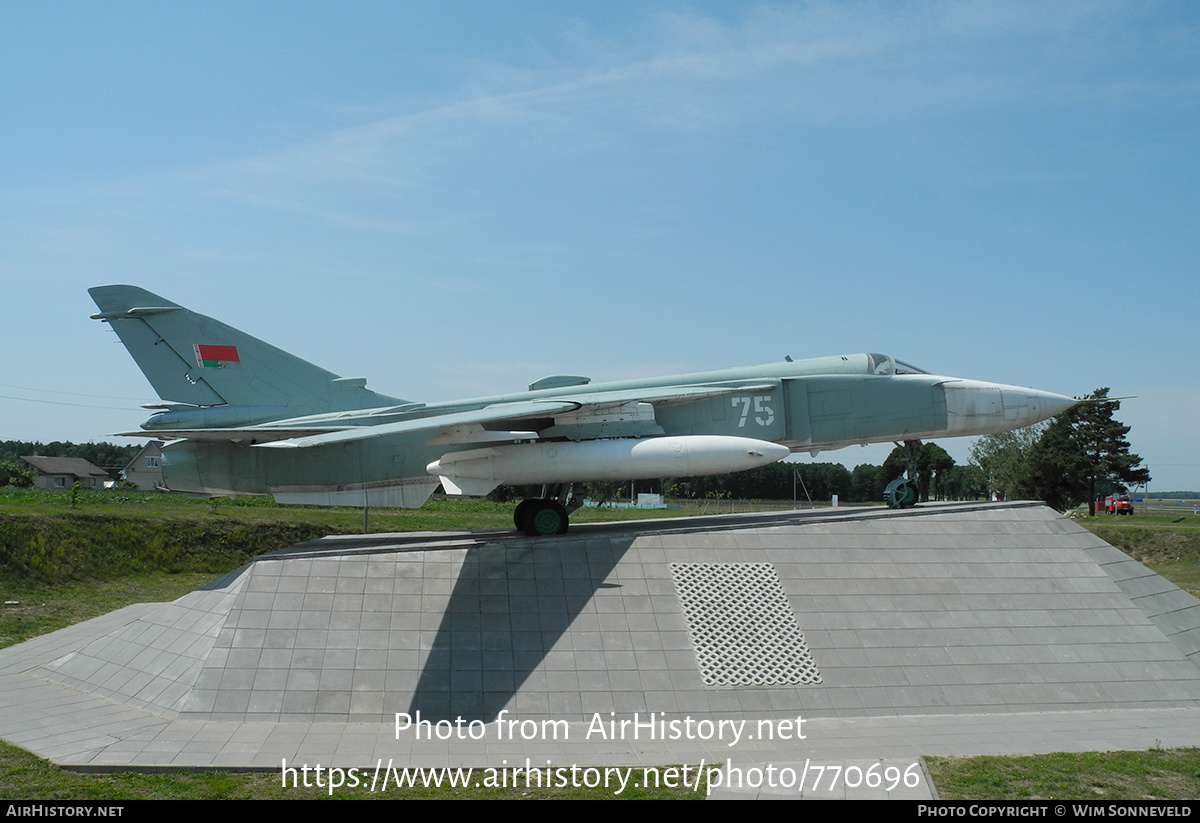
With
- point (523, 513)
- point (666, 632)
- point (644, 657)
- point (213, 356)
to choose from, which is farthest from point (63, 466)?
point (644, 657)

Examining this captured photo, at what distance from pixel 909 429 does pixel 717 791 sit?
1123cm

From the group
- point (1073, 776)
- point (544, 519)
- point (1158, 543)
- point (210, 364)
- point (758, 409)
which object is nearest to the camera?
point (1073, 776)

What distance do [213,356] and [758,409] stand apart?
33.2 ft

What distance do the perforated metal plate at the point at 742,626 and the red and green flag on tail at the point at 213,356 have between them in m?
8.88

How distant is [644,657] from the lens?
1218 centimetres

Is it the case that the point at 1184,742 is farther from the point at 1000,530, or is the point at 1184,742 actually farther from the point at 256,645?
the point at 256,645

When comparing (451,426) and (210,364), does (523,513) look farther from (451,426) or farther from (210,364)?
(210,364)

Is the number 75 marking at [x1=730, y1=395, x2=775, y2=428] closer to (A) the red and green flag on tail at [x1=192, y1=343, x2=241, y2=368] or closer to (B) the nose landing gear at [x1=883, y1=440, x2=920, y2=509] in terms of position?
Answer: (B) the nose landing gear at [x1=883, y1=440, x2=920, y2=509]

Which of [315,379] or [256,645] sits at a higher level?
[315,379]

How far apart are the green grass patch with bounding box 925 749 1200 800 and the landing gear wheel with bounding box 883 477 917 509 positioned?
901 centimetres

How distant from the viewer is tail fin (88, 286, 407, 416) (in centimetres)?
1580

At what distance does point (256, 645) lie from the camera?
11.9 meters

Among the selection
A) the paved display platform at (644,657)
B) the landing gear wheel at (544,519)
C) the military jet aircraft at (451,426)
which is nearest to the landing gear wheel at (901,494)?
the military jet aircraft at (451,426)
